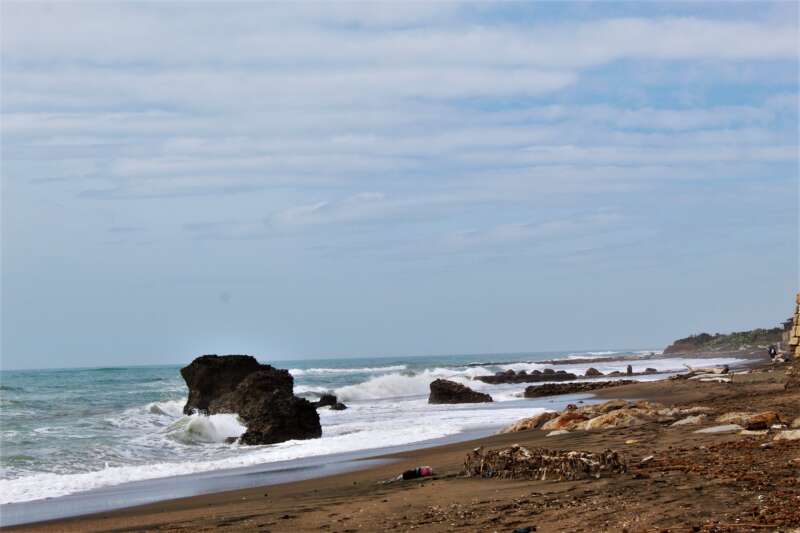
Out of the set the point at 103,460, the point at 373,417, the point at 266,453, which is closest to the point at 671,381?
the point at 373,417

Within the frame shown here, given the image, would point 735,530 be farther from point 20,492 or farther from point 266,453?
point 266,453

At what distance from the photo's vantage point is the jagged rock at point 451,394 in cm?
3628

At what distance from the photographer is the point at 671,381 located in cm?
3297

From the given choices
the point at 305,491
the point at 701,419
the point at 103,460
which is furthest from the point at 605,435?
the point at 103,460

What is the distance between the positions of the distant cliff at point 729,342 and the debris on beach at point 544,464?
2847 inches

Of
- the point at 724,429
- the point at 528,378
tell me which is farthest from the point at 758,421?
the point at 528,378

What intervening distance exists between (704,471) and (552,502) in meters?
1.86

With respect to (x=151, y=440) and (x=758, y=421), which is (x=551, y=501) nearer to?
(x=758, y=421)

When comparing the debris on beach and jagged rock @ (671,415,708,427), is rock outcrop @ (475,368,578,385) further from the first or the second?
the debris on beach

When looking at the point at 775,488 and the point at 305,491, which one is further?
the point at 305,491

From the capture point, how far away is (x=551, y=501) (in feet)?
26.6

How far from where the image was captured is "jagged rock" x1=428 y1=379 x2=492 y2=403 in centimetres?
3628

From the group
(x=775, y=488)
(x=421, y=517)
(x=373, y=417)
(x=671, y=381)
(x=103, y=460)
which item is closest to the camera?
(x=775, y=488)

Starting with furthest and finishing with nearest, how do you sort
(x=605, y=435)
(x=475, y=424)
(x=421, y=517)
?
(x=475, y=424) → (x=605, y=435) → (x=421, y=517)
